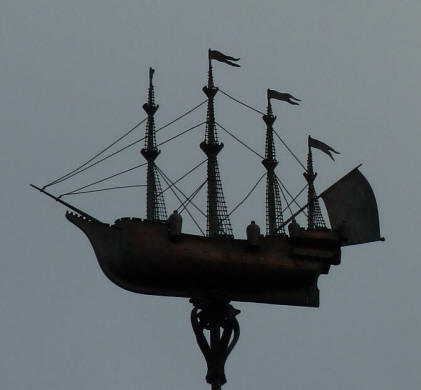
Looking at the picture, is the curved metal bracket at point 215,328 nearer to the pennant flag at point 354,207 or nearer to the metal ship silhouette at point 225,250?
the metal ship silhouette at point 225,250

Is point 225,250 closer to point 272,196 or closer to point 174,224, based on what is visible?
point 174,224

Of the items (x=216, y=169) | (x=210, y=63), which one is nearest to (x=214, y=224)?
(x=216, y=169)

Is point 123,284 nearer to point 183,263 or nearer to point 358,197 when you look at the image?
point 183,263

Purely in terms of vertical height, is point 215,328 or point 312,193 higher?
point 312,193

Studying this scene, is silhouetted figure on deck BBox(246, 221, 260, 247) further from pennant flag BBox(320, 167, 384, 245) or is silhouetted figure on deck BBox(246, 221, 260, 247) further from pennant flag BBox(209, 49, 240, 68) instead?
pennant flag BBox(209, 49, 240, 68)

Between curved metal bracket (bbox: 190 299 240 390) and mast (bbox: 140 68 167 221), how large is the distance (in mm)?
4125

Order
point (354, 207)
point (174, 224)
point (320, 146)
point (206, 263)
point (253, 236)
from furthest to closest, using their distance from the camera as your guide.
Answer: point (320, 146)
point (354, 207)
point (253, 236)
point (174, 224)
point (206, 263)

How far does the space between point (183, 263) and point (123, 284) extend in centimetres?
116

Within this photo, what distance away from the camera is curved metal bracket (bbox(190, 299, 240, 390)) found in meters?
28.5

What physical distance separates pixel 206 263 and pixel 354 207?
13.6ft

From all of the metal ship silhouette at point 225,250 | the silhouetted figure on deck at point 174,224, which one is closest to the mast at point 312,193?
the metal ship silhouette at point 225,250

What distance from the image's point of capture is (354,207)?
102ft

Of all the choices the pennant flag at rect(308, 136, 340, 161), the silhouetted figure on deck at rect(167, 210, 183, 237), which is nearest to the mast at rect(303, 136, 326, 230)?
the pennant flag at rect(308, 136, 340, 161)

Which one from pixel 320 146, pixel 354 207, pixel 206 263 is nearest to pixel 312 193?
pixel 320 146
